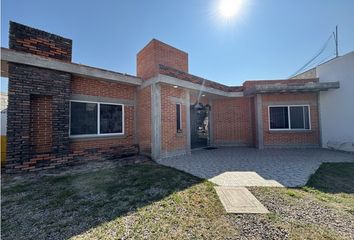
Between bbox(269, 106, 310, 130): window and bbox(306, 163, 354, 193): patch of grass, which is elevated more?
bbox(269, 106, 310, 130): window

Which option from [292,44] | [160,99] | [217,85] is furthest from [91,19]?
[292,44]

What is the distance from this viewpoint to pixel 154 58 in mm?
7297

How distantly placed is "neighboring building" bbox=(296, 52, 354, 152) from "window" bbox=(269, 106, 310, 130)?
0.79 m

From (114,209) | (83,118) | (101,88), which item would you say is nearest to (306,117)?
(114,209)

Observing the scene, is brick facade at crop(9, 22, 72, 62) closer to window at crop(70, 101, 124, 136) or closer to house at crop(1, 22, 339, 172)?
house at crop(1, 22, 339, 172)

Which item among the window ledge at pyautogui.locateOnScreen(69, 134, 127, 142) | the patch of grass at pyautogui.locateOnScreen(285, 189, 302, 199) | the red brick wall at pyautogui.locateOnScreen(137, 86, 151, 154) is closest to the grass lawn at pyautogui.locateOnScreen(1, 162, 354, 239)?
the patch of grass at pyautogui.locateOnScreen(285, 189, 302, 199)

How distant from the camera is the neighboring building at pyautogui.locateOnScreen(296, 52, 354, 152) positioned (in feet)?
25.2

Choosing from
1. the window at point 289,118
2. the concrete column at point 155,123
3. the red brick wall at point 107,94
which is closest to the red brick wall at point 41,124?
the red brick wall at point 107,94

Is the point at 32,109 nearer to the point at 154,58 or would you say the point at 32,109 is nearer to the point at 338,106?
the point at 154,58

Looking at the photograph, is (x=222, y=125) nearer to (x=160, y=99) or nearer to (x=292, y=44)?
(x=160, y=99)

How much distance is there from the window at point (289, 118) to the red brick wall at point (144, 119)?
740 cm

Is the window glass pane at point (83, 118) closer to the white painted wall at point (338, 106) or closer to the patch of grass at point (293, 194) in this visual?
the patch of grass at point (293, 194)

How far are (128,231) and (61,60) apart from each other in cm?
613

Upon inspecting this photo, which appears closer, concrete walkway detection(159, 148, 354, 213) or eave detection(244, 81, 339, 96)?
concrete walkway detection(159, 148, 354, 213)
